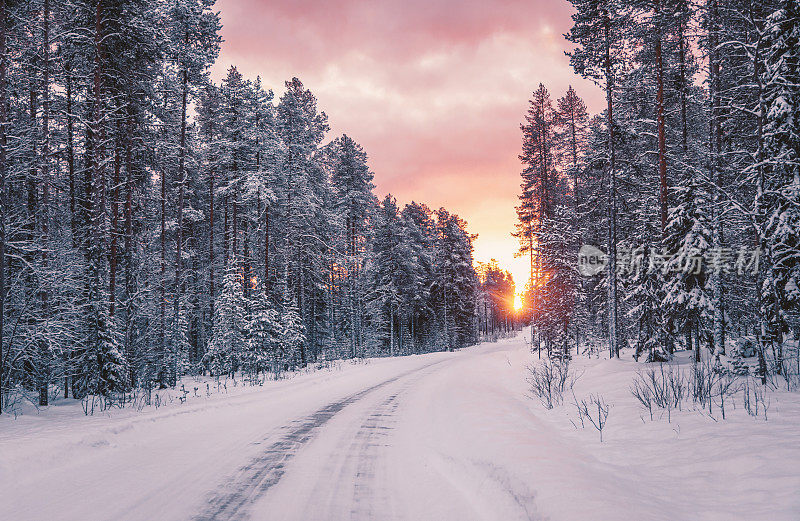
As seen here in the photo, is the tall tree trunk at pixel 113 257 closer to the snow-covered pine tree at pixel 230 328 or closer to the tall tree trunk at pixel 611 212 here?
the snow-covered pine tree at pixel 230 328

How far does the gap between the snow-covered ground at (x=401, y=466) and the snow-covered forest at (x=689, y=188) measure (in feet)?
16.6

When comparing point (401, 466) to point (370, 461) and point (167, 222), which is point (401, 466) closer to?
point (370, 461)

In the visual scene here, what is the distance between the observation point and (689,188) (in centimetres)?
1359

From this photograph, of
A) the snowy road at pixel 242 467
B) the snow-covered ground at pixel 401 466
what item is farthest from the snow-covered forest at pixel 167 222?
the snowy road at pixel 242 467

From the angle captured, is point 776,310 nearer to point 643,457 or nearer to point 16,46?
point 643,457

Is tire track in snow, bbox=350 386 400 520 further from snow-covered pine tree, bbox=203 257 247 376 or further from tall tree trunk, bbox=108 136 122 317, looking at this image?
snow-covered pine tree, bbox=203 257 247 376

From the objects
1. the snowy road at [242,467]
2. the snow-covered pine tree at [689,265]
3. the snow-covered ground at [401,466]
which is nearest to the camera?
the snow-covered ground at [401,466]

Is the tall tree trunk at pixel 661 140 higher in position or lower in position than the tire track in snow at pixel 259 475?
higher

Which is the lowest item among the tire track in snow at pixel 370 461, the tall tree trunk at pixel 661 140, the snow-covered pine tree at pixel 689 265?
the tire track in snow at pixel 370 461

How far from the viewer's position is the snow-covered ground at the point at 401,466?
158 inches

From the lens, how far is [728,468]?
4.56 meters

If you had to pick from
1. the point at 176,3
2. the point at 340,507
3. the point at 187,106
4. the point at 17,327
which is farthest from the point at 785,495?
the point at 176,3

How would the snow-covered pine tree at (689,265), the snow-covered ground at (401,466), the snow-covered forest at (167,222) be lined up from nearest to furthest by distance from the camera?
the snow-covered ground at (401,466), the snow-covered forest at (167,222), the snow-covered pine tree at (689,265)

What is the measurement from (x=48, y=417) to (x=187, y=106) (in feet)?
58.0
